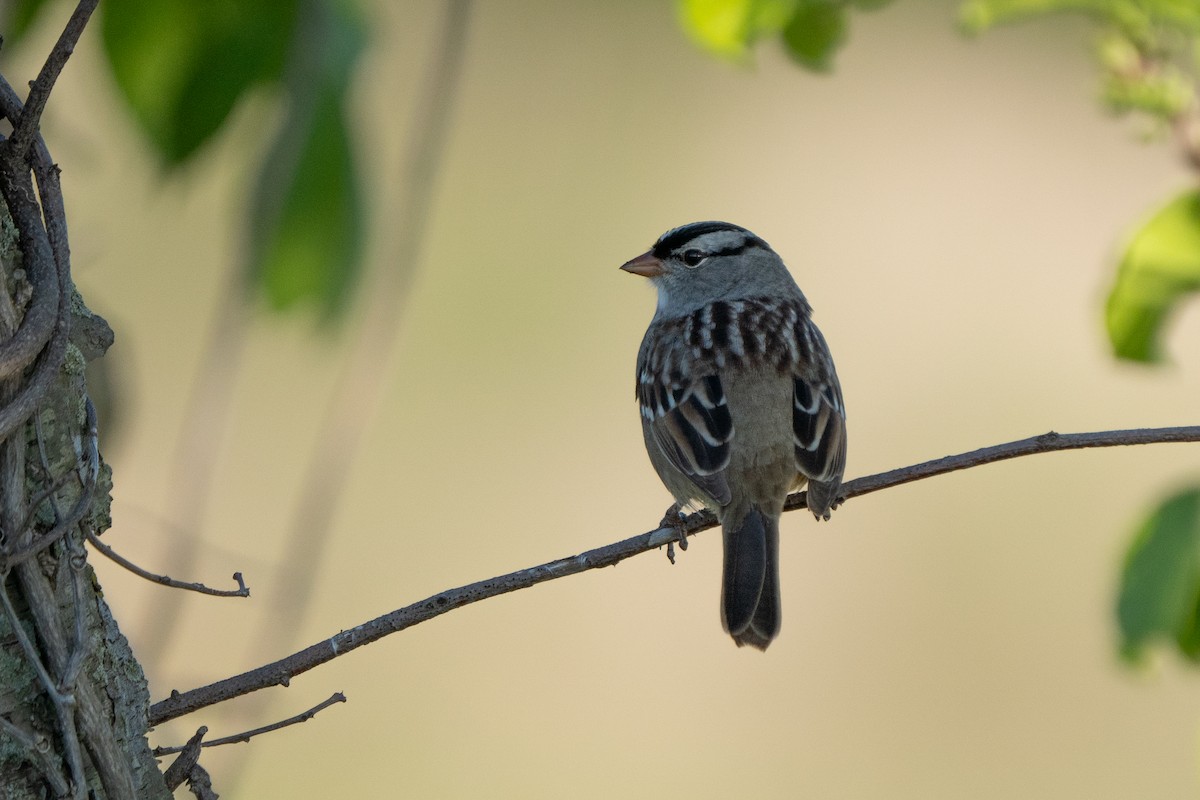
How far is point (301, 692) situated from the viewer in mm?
6434

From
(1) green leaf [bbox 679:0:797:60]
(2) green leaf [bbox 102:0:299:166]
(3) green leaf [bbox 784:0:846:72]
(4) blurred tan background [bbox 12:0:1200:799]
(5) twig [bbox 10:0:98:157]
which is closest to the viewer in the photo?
(5) twig [bbox 10:0:98:157]

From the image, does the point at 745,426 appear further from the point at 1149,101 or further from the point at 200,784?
the point at 200,784

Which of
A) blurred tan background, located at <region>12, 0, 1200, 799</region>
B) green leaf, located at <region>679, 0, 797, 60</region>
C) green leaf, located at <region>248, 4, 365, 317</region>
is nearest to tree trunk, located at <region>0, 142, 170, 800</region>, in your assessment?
green leaf, located at <region>248, 4, 365, 317</region>

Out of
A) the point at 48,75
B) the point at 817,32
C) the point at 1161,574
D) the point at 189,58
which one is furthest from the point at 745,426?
the point at 48,75

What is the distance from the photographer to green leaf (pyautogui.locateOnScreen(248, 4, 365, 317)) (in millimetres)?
1568

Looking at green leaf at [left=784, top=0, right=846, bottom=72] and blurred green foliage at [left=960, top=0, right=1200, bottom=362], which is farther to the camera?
blurred green foliage at [left=960, top=0, right=1200, bottom=362]

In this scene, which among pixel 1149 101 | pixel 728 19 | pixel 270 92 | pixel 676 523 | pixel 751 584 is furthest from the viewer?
pixel 751 584

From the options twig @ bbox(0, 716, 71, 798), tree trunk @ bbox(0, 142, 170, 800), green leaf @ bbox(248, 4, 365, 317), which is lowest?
twig @ bbox(0, 716, 71, 798)

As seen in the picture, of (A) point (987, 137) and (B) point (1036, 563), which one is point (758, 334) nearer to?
(B) point (1036, 563)

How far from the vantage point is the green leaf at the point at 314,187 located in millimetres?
1568

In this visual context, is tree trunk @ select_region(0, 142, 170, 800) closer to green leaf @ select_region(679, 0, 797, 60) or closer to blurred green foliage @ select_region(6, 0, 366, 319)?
blurred green foliage @ select_region(6, 0, 366, 319)

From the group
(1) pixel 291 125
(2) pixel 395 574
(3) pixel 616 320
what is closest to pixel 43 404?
(1) pixel 291 125

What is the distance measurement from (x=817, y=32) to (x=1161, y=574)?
1125mm

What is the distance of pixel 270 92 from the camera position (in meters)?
1.63
